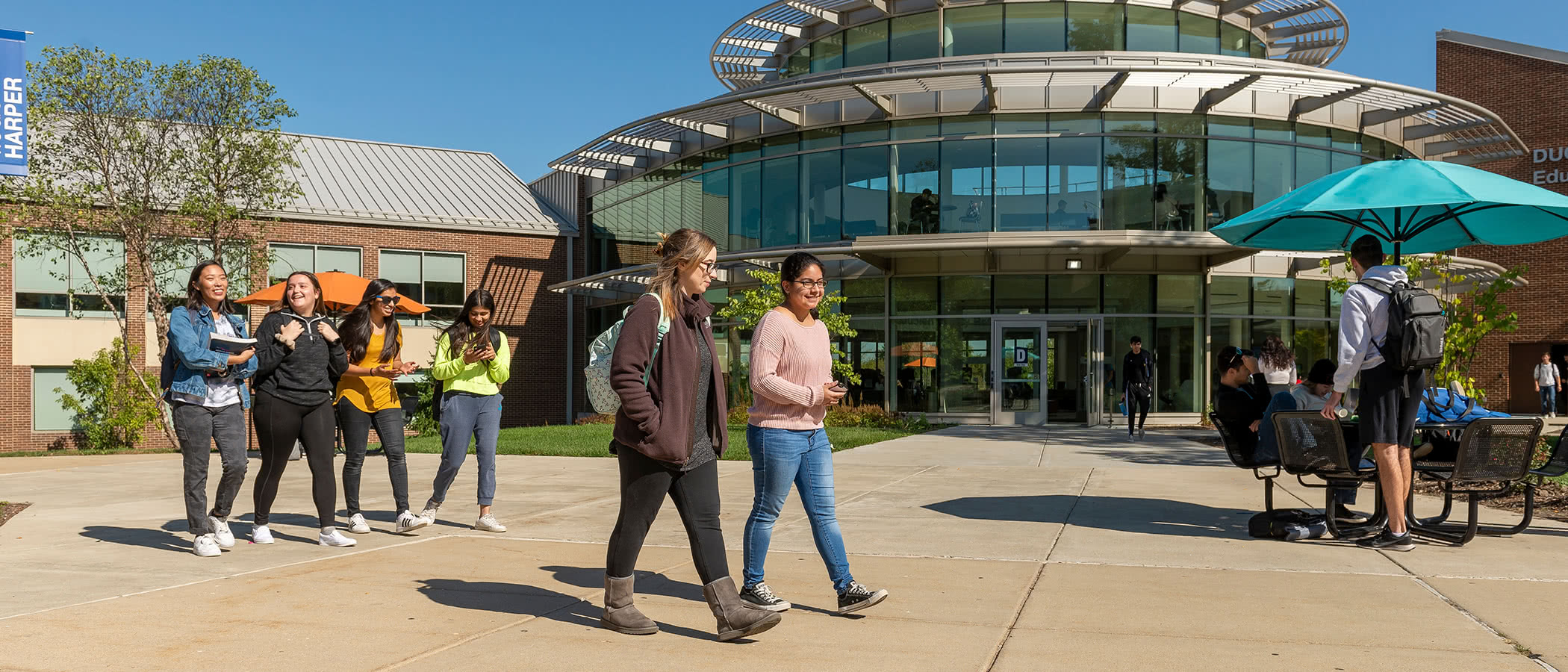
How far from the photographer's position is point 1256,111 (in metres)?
21.7

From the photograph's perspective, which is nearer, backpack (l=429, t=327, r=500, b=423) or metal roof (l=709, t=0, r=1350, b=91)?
backpack (l=429, t=327, r=500, b=423)

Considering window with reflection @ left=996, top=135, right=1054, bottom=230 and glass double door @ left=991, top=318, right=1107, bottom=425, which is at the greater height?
window with reflection @ left=996, top=135, right=1054, bottom=230

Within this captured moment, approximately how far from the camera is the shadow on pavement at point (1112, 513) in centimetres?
748

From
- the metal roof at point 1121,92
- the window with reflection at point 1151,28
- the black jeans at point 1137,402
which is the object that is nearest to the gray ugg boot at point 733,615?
the black jeans at point 1137,402

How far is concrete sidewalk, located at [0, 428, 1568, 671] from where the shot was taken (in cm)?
407

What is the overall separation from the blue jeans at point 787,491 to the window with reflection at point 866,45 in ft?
66.6

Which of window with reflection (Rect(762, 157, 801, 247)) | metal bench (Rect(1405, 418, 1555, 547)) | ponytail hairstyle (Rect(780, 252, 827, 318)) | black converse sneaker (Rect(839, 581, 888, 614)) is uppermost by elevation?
window with reflection (Rect(762, 157, 801, 247))

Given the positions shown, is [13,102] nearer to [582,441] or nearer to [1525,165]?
[582,441]

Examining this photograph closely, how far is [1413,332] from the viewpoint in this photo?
6.32 meters

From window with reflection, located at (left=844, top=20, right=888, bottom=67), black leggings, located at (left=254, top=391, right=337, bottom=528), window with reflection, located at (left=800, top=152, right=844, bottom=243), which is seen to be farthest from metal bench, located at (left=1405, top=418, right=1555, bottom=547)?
window with reflection, located at (left=844, top=20, right=888, bottom=67)

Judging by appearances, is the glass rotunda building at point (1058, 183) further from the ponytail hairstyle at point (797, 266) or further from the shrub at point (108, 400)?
the ponytail hairstyle at point (797, 266)

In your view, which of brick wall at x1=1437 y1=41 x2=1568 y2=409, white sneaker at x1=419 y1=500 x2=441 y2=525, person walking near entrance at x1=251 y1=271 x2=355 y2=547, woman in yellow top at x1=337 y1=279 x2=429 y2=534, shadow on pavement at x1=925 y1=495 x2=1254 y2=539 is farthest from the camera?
brick wall at x1=1437 y1=41 x2=1568 y2=409

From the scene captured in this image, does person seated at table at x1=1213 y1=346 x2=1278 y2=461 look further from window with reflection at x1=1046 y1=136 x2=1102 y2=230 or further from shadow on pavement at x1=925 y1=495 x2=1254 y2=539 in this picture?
window with reflection at x1=1046 y1=136 x2=1102 y2=230

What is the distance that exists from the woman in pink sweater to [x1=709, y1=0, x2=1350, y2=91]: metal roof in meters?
19.9
